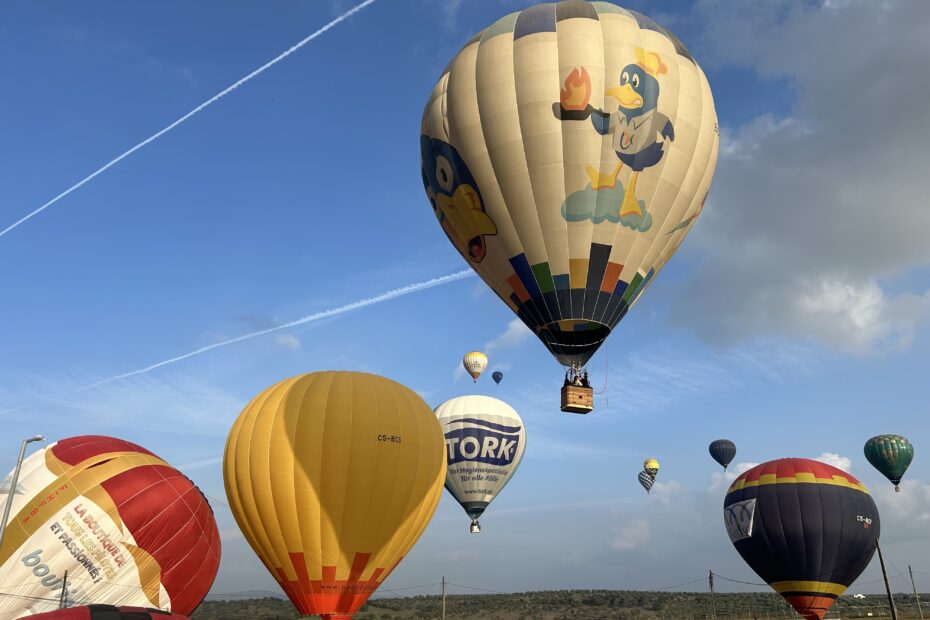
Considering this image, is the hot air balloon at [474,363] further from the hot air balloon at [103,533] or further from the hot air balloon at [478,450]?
the hot air balloon at [103,533]

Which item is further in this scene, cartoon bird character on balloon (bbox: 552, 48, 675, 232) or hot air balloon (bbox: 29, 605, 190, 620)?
Result: cartoon bird character on balloon (bbox: 552, 48, 675, 232)

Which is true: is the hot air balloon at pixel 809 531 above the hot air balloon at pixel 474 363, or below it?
below

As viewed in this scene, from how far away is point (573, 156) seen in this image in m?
21.9

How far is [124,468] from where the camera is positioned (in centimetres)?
2481

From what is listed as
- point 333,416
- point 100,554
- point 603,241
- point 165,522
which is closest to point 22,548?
point 100,554

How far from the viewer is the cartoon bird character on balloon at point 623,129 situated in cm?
2188

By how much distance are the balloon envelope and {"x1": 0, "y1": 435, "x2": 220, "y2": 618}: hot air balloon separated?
13145 millimetres

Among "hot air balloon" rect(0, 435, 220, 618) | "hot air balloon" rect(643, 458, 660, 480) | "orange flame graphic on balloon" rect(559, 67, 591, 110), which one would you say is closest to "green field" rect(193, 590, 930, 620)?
"hot air balloon" rect(643, 458, 660, 480)

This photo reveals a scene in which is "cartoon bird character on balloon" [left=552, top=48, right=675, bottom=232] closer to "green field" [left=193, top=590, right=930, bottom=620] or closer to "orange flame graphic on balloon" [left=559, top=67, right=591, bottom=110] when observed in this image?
"orange flame graphic on balloon" [left=559, top=67, right=591, bottom=110]

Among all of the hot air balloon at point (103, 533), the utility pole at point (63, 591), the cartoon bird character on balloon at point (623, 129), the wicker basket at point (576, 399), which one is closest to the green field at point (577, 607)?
the hot air balloon at point (103, 533)

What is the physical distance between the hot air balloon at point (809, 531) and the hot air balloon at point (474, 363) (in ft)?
72.7

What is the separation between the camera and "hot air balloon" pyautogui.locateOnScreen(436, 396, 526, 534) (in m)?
44.2

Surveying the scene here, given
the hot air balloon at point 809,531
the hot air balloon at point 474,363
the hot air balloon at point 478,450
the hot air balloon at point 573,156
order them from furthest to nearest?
the hot air balloon at point 474,363 → the hot air balloon at point 478,450 → the hot air balloon at point 809,531 → the hot air balloon at point 573,156

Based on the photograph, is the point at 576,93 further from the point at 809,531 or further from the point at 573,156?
the point at 809,531
